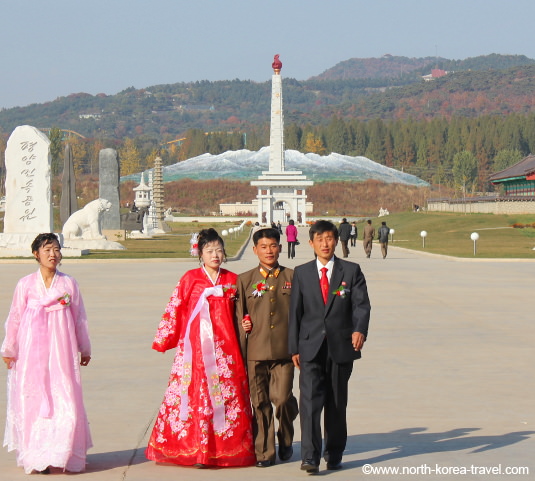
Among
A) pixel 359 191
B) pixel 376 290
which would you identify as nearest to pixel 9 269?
pixel 376 290

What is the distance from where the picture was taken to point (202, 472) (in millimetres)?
6586

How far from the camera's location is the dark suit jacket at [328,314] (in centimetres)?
659

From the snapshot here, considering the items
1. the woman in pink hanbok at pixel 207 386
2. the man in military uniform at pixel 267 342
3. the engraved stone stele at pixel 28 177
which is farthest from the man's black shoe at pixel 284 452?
the engraved stone stele at pixel 28 177

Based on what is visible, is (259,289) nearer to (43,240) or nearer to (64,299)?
(64,299)

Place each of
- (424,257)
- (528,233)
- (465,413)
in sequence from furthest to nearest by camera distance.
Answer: (528,233), (424,257), (465,413)

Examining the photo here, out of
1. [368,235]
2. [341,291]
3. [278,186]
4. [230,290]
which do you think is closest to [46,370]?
[230,290]

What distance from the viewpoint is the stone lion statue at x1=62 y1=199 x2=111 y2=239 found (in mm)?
39688

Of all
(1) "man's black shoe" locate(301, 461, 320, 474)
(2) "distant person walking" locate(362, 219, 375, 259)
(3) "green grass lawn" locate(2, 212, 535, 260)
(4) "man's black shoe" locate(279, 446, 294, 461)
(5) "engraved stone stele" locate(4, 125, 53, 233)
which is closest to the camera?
(1) "man's black shoe" locate(301, 461, 320, 474)

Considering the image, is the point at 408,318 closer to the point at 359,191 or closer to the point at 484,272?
the point at 484,272

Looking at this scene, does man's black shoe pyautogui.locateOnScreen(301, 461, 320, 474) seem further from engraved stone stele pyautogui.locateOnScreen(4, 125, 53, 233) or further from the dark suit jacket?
engraved stone stele pyautogui.locateOnScreen(4, 125, 53, 233)

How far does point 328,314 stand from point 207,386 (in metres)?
0.89

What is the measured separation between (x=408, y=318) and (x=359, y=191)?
428 feet

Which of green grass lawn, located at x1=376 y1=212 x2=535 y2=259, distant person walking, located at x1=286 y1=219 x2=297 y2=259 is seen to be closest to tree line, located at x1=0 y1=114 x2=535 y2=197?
green grass lawn, located at x1=376 y1=212 x2=535 y2=259

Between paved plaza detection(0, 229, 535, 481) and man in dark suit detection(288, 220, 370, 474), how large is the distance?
27cm
